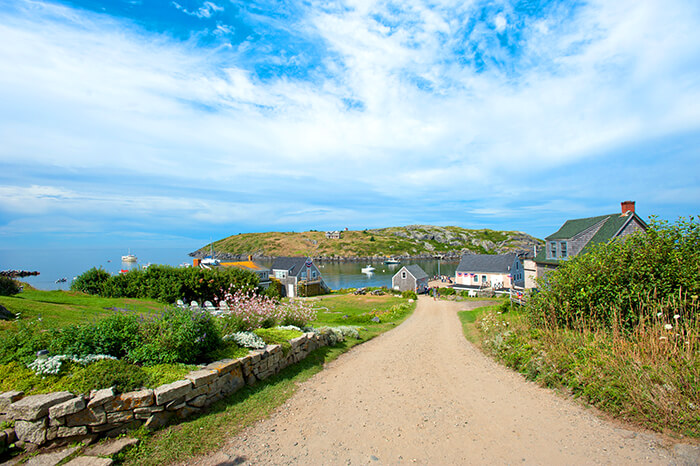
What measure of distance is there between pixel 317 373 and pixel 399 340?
6.59m

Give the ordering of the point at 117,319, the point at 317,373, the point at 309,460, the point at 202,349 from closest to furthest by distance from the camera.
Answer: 1. the point at 309,460
2. the point at 117,319
3. the point at 202,349
4. the point at 317,373

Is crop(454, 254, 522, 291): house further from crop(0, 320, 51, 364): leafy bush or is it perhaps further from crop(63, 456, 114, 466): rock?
crop(63, 456, 114, 466): rock

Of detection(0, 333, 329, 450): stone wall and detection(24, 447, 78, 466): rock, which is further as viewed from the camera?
detection(0, 333, 329, 450): stone wall

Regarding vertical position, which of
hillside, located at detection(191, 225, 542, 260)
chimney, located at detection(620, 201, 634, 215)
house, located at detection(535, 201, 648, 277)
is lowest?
house, located at detection(535, 201, 648, 277)

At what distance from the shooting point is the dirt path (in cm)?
496

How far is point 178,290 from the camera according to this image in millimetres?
23656

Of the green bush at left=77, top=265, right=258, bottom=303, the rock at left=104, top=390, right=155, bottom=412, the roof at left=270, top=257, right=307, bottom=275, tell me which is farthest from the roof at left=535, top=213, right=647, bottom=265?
the roof at left=270, top=257, right=307, bottom=275

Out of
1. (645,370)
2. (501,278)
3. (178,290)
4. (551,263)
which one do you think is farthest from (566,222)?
(178,290)

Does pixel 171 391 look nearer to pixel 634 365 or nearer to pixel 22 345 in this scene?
pixel 22 345

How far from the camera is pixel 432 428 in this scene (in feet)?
19.5

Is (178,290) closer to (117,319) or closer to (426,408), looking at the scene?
(117,319)

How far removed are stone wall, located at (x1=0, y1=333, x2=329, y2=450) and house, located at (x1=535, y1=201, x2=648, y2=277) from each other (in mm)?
23549

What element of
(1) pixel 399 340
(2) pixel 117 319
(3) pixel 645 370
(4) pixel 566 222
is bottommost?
(1) pixel 399 340

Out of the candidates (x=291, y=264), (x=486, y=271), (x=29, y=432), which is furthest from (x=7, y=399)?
(x=486, y=271)
